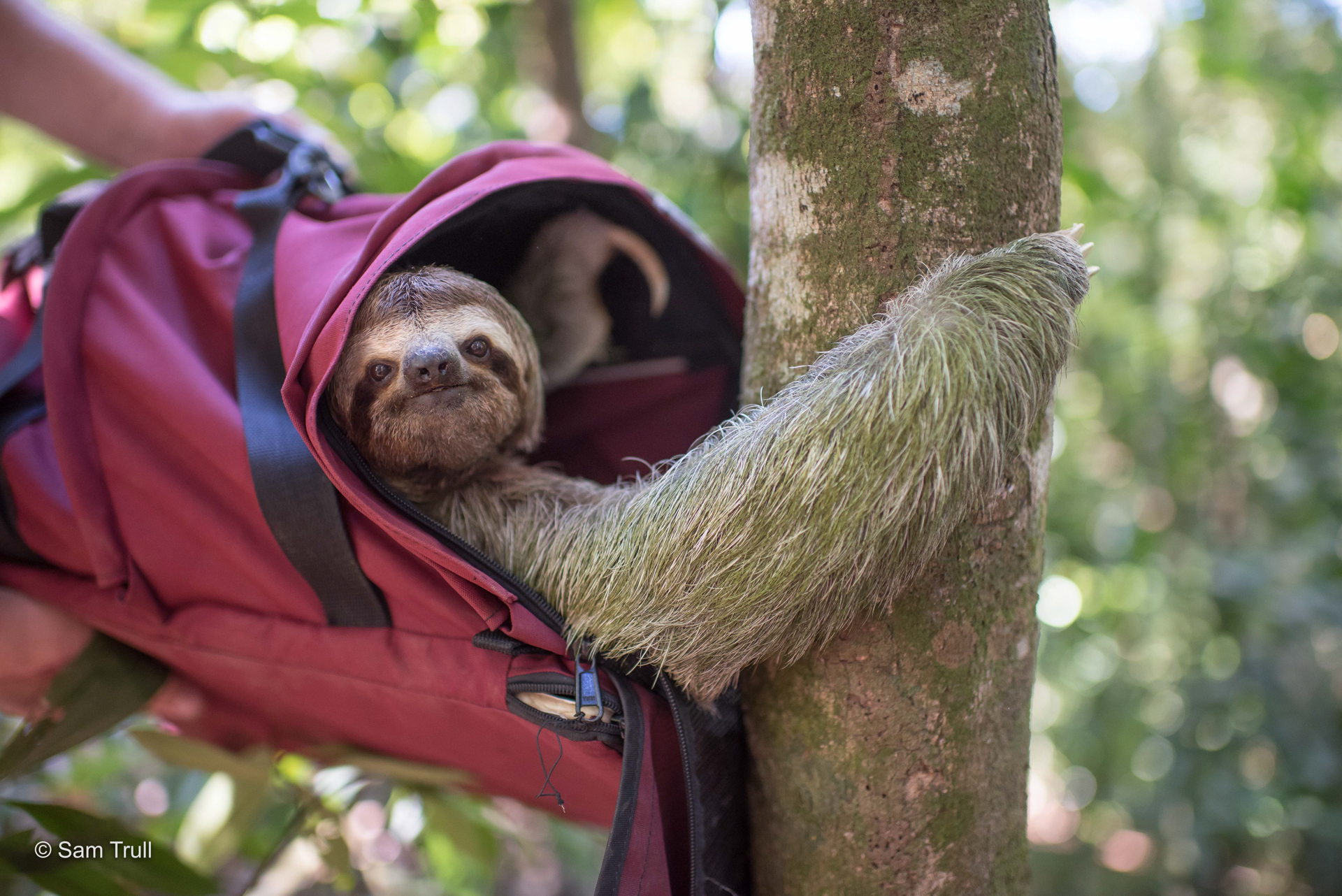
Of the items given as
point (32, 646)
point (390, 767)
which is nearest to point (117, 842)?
point (32, 646)

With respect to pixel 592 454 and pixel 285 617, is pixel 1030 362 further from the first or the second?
pixel 285 617

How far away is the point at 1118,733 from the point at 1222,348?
6.03 feet

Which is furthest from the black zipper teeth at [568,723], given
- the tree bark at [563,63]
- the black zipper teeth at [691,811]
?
the tree bark at [563,63]

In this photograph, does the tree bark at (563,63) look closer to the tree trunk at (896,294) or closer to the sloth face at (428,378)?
the sloth face at (428,378)

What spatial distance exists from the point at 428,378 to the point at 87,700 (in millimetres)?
1204

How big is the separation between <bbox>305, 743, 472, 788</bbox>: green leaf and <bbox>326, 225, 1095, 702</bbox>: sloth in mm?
744

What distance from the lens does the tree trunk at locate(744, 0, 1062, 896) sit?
4.51ft

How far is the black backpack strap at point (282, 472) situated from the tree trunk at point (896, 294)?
0.88 m

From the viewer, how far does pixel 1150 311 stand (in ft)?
14.8

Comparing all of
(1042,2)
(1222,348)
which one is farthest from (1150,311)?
(1042,2)

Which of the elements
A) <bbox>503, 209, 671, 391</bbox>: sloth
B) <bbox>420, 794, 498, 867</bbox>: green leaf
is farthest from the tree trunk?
<bbox>420, 794, 498, 867</bbox>: green leaf

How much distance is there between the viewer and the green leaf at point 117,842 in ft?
6.22

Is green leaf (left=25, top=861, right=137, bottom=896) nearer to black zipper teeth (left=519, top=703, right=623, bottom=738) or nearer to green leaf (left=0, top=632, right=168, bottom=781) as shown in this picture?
green leaf (left=0, top=632, right=168, bottom=781)

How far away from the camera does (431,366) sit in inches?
66.9
